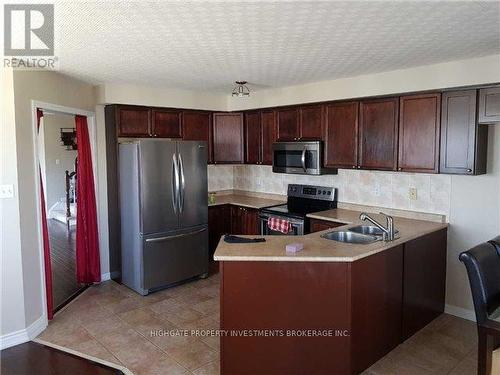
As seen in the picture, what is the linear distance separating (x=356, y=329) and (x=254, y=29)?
2079 mm

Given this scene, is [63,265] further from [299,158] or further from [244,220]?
[299,158]

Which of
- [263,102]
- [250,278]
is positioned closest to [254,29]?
[250,278]

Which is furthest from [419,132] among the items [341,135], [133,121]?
[133,121]

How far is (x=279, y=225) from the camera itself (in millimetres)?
4430

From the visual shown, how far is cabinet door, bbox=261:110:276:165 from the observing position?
16.0 ft

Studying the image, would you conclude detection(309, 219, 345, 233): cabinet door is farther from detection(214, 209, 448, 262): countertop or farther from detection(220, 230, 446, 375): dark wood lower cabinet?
detection(220, 230, 446, 375): dark wood lower cabinet

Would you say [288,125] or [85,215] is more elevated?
[288,125]

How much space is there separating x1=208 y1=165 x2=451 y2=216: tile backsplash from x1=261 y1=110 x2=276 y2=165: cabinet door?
1.38 ft

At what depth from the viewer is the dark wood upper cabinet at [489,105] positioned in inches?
119

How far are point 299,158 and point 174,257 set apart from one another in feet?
6.07

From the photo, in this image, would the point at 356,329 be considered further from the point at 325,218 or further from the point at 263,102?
the point at 263,102

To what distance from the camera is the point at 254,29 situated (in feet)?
7.80

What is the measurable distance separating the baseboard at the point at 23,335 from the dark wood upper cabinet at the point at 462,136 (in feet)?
12.5

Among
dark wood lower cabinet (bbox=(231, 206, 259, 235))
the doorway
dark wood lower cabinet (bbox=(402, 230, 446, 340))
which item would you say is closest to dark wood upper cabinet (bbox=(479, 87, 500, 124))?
dark wood lower cabinet (bbox=(402, 230, 446, 340))
